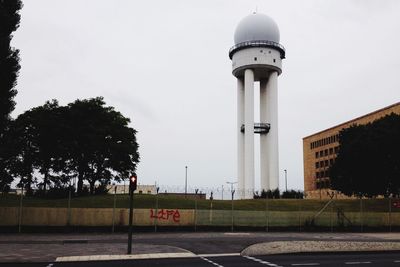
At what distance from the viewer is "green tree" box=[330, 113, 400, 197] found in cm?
5278

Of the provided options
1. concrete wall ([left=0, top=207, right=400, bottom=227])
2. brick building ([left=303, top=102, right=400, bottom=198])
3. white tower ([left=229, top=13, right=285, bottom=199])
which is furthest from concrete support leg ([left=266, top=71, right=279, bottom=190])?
brick building ([left=303, top=102, right=400, bottom=198])

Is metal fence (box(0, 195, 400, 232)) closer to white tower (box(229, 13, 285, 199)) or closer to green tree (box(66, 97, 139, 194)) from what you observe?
green tree (box(66, 97, 139, 194))

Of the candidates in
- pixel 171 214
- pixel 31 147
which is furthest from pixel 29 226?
pixel 31 147

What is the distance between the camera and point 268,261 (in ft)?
62.0

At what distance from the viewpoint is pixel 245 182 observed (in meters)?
70.2

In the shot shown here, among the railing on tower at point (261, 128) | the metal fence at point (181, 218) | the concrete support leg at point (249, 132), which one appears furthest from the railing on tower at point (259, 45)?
the metal fence at point (181, 218)

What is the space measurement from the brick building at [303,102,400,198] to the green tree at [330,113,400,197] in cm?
4573

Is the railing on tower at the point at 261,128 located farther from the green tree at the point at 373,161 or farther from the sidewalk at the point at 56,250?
the sidewalk at the point at 56,250

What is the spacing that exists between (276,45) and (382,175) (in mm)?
30399

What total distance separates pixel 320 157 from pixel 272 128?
50.4m

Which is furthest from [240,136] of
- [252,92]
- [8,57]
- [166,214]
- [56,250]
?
[56,250]

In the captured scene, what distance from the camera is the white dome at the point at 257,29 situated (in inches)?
2918

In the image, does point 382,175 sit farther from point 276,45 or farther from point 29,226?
point 29,226

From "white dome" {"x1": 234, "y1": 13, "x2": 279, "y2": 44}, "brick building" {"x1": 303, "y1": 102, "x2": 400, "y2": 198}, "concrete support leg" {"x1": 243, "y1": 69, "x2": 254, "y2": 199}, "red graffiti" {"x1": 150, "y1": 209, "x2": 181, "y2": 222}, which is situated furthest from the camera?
"brick building" {"x1": 303, "y1": 102, "x2": 400, "y2": 198}
